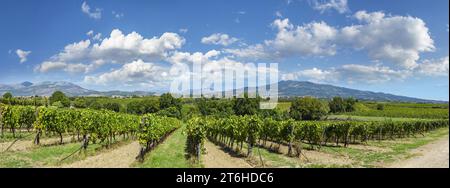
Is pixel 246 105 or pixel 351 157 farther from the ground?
pixel 246 105

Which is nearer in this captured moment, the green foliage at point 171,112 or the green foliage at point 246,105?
the green foliage at point 171,112

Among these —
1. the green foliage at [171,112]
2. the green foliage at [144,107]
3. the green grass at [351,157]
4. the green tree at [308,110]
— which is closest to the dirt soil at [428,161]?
the green grass at [351,157]

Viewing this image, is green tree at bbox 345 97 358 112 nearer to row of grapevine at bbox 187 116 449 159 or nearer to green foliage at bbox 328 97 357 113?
green foliage at bbox 328 97 357 113

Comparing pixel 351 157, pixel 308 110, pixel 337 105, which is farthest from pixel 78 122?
pixel 337 105

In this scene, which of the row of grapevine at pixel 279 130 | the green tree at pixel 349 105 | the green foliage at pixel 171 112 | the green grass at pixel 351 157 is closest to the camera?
the green grass at pixel 351 157

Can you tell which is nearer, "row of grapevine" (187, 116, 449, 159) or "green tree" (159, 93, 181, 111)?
"row of grapevine" (187, 116, 449, 159)

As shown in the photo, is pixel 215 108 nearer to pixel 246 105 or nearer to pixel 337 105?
pixel 246 105

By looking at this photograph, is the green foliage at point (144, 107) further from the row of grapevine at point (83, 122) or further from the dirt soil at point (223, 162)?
the dirt soil at point (223, 162)

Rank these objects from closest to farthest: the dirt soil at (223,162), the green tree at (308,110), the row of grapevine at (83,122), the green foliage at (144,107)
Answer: the dirt soil at (223,162), the row of grapevine at (83,122), the green tree at (308,110), the green foliage at (144,107)

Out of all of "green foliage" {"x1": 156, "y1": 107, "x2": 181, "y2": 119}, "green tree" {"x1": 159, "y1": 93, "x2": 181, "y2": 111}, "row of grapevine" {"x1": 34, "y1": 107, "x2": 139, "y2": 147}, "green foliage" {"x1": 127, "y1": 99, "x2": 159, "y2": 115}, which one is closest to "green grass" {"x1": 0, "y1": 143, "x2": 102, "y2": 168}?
"row of grapevine" {"x1": 34, "y1": 107, "x2": 139, "y2": 147}

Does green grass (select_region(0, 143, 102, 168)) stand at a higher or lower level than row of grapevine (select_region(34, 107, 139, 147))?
lower
